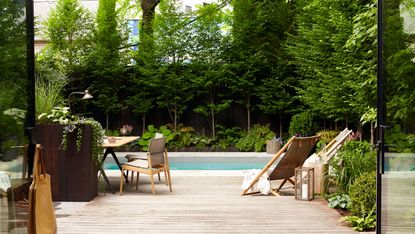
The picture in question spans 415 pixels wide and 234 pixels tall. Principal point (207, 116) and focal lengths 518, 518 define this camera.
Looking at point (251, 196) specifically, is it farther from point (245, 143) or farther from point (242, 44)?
point (242, 44)

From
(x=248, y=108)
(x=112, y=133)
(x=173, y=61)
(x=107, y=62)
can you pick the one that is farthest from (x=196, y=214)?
(x=107, y=62)

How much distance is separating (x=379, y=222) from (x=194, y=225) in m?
2.06

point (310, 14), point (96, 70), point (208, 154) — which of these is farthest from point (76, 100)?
point (310, 14)

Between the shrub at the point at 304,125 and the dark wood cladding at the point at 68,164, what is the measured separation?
7506 mm

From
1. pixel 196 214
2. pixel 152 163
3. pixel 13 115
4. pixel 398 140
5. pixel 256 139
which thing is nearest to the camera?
pixel 13 115

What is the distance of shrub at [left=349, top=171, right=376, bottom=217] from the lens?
5172 mm

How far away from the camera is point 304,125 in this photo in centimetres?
1319

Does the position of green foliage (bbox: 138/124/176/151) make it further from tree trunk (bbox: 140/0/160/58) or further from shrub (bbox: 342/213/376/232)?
shrub (bbox: 342/213/376/232)

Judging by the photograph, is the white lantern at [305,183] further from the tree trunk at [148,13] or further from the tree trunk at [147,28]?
the tree trunk at [148,13]

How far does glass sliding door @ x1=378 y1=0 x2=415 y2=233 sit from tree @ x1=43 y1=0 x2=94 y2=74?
11.9 m

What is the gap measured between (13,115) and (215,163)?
31.7 feet

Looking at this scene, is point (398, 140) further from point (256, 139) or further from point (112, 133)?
point (112, 133)

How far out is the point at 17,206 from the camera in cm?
297

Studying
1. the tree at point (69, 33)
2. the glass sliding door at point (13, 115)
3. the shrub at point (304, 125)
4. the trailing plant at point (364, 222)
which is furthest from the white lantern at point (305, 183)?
the tree at point (69, 33)
